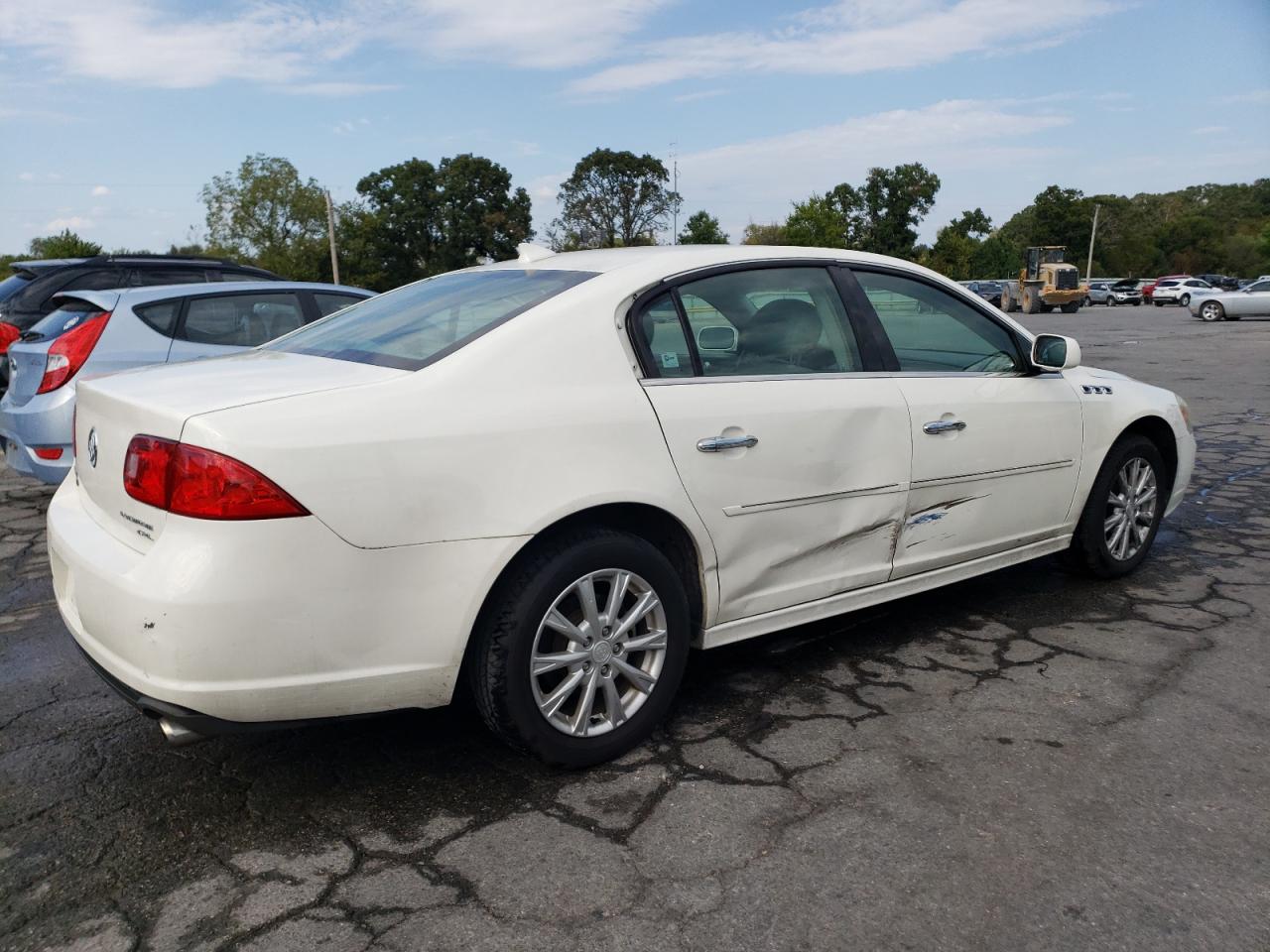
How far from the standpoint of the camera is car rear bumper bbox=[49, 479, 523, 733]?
93.4 inches

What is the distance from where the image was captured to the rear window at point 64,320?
20.0 ft

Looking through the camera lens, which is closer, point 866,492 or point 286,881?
point 286,881

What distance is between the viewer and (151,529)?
251 cm

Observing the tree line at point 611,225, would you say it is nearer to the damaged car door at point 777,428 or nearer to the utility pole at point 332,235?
the utility pole at point 332,235

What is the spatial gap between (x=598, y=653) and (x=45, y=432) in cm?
432

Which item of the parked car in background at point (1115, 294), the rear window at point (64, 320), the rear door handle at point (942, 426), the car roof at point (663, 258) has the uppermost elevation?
the car roof at point (663, 258)

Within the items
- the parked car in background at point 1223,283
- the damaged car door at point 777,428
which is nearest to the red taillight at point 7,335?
the damaged car door at point 777,428

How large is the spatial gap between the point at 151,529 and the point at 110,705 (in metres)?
1.30

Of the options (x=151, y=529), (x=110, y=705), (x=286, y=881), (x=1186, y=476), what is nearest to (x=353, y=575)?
(x=151, y=529)

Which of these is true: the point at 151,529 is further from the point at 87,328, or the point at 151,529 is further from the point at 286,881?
the point at 87,328

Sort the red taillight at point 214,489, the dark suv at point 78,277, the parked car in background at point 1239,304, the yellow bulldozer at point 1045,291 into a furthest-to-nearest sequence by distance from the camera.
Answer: the yellow bulldozer at point 1045,291, the parked car in background at point 1239,304, the dark suv at point 78,277, the red taillight at point 214,489

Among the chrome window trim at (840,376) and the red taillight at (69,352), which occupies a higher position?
the chrome window trim at (840,376)

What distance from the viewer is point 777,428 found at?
127 inches

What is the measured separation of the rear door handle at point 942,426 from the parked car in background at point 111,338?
393cm
